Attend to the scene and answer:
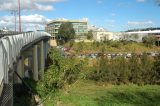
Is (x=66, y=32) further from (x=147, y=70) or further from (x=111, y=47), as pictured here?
(x=147, y=70)

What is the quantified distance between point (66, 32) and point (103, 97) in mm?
114471

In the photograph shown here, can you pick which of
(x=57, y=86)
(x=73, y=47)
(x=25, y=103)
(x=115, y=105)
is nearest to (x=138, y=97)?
(x=115, y=105)

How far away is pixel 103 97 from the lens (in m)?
43.1

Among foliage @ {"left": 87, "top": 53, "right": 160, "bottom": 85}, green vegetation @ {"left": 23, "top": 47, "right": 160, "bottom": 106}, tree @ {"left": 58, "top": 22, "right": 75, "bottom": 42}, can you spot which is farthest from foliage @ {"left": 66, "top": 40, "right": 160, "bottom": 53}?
foliage @ {"left": 87, "top": 53, "right": 160, "bottom": 85}

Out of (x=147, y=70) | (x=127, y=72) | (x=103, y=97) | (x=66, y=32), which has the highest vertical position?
(x=66, y=32)

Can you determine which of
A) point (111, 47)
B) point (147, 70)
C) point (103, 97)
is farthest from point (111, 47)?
point (103, 97)

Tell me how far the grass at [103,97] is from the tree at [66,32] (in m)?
101

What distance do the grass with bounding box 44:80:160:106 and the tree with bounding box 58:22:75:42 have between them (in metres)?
101

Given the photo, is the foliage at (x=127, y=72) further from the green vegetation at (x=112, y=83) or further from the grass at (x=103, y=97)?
the grass at (x=103, y=97)

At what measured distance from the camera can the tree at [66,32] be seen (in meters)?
155

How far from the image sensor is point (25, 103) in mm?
31734

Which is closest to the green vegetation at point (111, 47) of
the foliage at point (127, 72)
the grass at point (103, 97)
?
the foliage at point (127, 72)

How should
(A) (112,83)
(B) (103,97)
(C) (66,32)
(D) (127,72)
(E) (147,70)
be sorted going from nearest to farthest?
(B) (103,97) < (A) (112,83) < (D) (127,72) < (E) (147,70) < (C) (66,32)

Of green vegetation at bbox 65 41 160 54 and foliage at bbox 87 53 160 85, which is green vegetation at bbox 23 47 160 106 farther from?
green vegetation at bbox 65 41 160 54
